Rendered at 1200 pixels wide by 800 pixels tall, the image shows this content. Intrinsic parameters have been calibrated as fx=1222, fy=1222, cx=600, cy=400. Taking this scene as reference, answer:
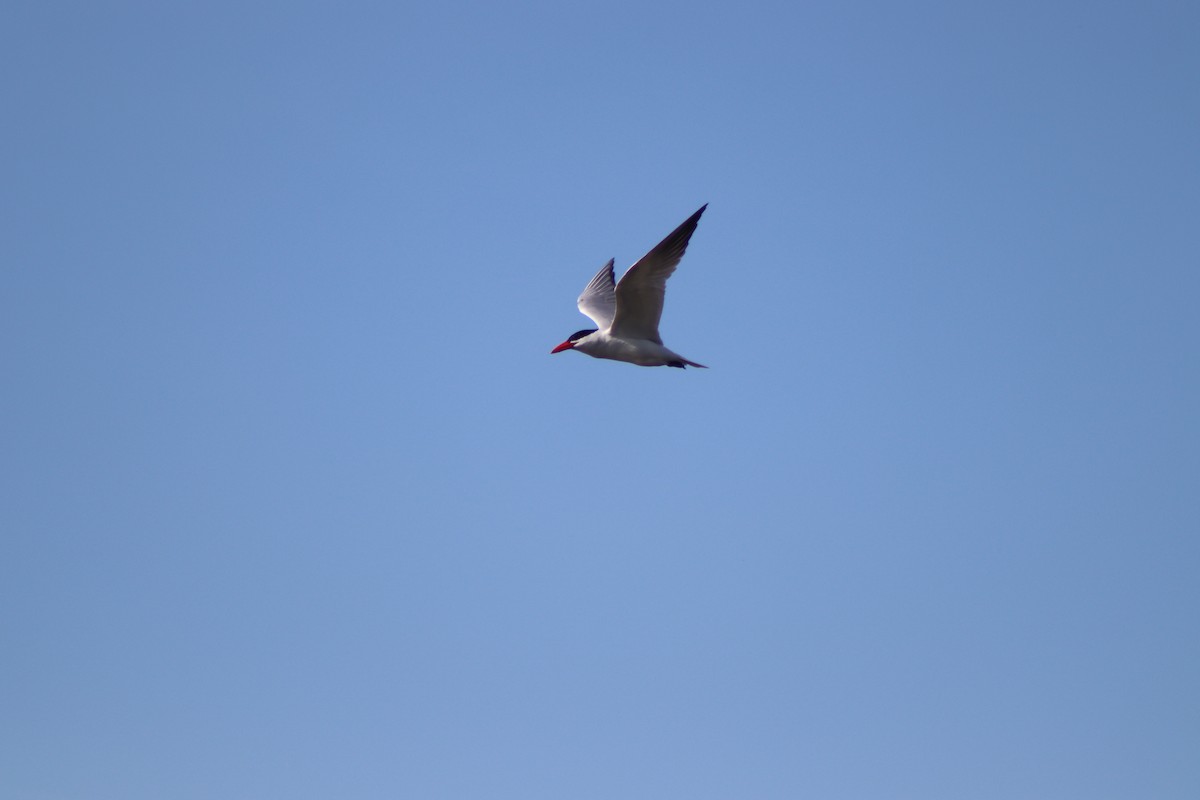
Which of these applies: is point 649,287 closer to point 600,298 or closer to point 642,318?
point 642,318

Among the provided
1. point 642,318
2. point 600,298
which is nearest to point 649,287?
point 642,318

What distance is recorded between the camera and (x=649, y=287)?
19.0m

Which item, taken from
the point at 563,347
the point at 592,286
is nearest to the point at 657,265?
the point at 563,347

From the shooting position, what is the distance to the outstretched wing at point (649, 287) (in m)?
18.3

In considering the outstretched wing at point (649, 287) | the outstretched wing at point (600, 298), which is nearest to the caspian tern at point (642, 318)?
the outstretched wing at point (649, 287)

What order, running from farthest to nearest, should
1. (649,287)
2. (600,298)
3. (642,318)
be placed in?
1. (600,298)
2. (642,318)
3. (649,287)

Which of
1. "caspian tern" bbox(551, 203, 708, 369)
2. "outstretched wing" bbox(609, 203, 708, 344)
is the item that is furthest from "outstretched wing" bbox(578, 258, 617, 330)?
"outstretched wing" bbox(609, 203, 708, 344)

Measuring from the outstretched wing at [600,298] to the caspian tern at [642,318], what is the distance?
0.46 metres

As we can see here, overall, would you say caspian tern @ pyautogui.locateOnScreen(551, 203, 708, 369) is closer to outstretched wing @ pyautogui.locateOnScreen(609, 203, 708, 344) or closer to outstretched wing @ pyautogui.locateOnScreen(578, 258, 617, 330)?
outstretched wing @ pyautogui.locateOnScreen(609, 203, 708, 344)

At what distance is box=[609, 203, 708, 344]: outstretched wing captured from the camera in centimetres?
1828

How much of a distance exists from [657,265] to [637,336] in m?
1.59

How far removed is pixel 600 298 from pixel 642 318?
3584 mm

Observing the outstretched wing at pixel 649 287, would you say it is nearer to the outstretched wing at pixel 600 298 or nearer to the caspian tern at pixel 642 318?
the caspian tern at pixel 642 318

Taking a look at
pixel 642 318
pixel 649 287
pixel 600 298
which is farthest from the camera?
pixel 600 298
